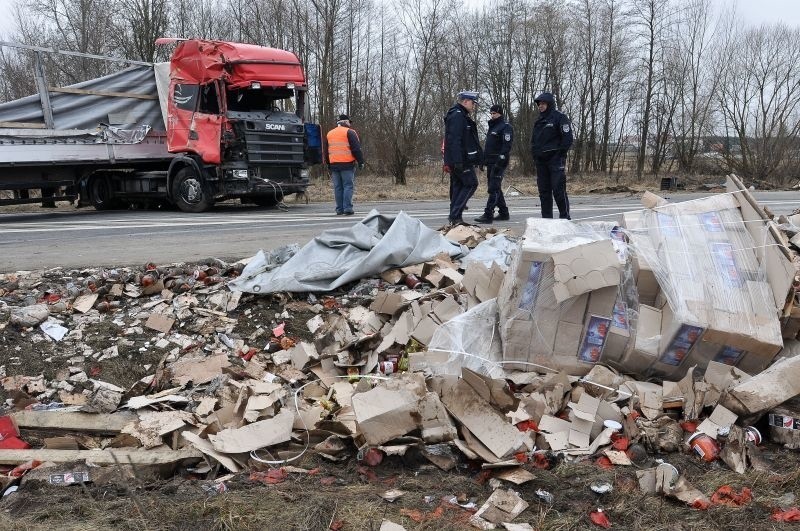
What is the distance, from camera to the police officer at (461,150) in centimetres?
828

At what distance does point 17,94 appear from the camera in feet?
78.8

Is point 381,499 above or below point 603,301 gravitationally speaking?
below

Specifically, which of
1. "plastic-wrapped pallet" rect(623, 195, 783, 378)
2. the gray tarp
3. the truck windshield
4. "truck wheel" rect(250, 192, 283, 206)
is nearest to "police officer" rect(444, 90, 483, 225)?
the gray tarp

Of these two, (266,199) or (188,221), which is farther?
(266,199)

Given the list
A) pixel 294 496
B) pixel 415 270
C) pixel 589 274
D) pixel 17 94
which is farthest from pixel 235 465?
pixel 17 94

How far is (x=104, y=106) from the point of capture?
12.7m

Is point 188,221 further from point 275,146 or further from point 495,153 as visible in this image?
point 495,153

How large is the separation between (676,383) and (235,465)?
98.5 inches

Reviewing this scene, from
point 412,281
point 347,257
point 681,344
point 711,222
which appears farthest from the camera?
point 347,257

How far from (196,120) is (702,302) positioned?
10100 millimetres

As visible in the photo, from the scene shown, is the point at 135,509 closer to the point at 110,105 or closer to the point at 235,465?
the point at 235,465

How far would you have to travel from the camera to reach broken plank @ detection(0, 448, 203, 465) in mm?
3242

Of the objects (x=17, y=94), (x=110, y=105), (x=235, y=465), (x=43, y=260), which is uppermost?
(x=17, y=94)

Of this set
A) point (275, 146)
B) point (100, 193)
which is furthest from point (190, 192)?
point (100, 193)
